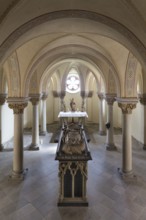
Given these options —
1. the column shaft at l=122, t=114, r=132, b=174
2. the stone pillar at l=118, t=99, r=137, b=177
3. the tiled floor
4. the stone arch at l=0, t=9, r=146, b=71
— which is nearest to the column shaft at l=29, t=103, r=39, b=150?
the tiled floor

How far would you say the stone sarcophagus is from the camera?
513cm

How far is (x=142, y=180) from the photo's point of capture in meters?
6.67

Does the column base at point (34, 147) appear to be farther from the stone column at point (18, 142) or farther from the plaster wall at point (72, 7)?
the plaster wall at point (72, 7)

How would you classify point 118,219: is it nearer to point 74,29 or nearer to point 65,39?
point 74,29

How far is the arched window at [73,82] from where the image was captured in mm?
17337

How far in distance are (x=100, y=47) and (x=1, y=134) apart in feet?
24.2

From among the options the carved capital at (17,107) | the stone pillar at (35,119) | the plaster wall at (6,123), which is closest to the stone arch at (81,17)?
the carved capital at (17,107)

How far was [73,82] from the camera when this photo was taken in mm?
17781

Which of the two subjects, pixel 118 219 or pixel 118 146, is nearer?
pixel 118 219

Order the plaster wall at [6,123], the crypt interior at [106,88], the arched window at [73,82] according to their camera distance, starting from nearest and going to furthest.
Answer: the crypt interior at [106,88]
the plaster wall at [6,123]
the arched window at [73,82]

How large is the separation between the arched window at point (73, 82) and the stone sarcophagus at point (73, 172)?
12604 mm

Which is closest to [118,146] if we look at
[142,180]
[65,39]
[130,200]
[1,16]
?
[142,180]

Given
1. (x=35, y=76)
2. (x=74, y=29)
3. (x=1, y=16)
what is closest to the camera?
(x=1, y=16)

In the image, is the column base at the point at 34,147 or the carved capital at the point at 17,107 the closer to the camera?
the carved capital at the point at 17,107
